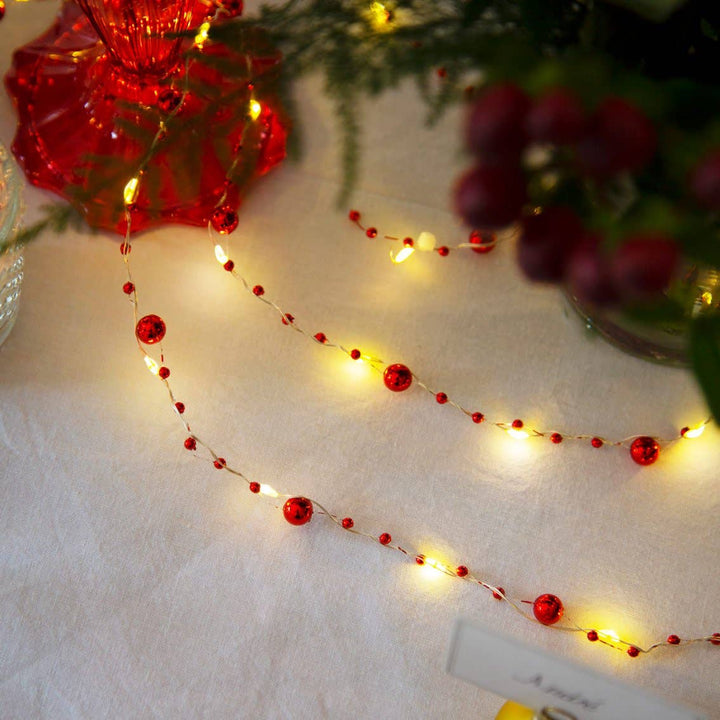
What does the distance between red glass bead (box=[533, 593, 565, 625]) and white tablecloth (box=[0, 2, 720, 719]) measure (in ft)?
0.04

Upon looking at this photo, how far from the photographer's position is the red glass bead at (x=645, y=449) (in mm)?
600

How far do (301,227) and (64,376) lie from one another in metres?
0.20

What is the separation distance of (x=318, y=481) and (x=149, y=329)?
0.15 m

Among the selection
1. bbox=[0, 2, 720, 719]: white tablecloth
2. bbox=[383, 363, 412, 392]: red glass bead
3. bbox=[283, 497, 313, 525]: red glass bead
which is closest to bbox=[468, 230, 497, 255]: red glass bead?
bbox=[0, 2, 720, 719]: white tablecloth

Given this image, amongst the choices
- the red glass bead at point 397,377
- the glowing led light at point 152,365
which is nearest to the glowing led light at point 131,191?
the glowing led light at point 152,365

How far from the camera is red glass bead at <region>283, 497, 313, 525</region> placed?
58 cm

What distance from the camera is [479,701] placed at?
0.54 m

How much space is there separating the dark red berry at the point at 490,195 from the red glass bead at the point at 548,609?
0.34 m

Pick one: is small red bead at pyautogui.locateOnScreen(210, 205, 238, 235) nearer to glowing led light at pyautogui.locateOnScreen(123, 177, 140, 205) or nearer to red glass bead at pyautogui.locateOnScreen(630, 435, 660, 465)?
glowing led light at pyautogui.locateOnScreen(123, 177, 140, 205)

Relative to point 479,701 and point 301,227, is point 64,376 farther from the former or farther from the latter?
point 479,701

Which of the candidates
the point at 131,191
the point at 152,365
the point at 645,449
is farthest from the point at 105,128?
the point at 645,449

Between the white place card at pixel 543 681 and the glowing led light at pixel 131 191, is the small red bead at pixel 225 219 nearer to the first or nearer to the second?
the glowing led light at pixel 131 191

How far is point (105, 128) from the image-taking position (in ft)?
2.29

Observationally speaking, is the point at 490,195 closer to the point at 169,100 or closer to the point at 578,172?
the point at 578,172
